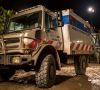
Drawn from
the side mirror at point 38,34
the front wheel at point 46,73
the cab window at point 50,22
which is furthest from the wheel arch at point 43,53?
the cab window at point 50,22

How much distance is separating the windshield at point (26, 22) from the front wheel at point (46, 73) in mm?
1255

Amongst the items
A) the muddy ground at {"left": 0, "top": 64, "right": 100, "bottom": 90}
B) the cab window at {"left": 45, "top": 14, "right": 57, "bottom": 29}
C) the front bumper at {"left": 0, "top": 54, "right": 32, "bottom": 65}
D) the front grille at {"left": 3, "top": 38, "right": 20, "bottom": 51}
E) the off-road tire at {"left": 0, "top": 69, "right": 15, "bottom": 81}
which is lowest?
the muddy ground at {"left": 0, "top": 64, "right": 100, "bottom": 90}

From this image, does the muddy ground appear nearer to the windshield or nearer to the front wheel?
the front wheel

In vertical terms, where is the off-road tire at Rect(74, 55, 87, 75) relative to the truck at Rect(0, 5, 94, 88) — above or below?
below

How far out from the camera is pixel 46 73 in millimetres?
7523

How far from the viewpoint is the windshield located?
8.21 m

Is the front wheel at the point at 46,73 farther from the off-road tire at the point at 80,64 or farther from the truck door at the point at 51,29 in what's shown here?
the off-road tire at the point at 80,64

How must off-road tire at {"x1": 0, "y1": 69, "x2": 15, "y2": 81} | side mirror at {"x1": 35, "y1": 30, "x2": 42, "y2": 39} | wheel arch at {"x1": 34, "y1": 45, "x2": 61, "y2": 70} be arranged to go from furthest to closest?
off-road tire at {"x1": 0, "y1": 69, "x2": 15, "y2": 81}
side mirror at {"x1": 35, "y1": 30, "x2": 42, "y2": 39}
wheel arch at {"x1": 34, "y1": 45, "x2": 61, "y2": 70}

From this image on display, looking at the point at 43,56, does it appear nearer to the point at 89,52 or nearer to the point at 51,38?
the point at 51,38

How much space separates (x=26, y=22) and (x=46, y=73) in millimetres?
2197

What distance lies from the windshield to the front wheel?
4.12ft

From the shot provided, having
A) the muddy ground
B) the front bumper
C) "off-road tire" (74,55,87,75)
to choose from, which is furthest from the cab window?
"off-road tire" (74,55,87,75)

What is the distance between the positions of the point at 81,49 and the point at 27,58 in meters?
4.99

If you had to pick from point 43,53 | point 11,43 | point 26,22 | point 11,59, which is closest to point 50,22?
point 26,22
